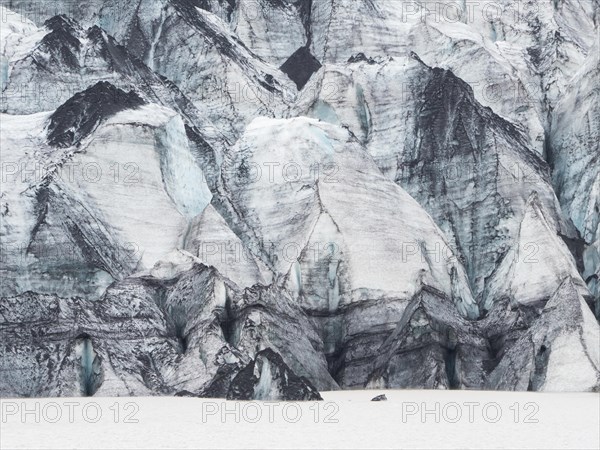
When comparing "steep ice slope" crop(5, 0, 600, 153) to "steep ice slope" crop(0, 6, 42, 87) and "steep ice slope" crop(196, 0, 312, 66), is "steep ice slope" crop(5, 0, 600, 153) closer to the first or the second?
"steep ice slope" crop(196, 0, 312, 66)

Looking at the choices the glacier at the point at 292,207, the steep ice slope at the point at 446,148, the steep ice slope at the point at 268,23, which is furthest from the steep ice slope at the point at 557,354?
the steep ice slope at the point at 268,23

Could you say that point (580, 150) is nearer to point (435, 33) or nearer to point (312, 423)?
point (435, 33)


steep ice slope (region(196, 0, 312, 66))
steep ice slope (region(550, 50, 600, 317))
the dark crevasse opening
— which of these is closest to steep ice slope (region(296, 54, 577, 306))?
steep ice slope (region(550, 50, 600, 317))

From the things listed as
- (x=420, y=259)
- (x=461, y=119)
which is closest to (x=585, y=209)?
(x=461, y=119)

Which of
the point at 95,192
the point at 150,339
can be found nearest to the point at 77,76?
the point at 95,192

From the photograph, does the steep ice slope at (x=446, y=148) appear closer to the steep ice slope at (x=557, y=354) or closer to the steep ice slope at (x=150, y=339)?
the steep ice slope at (x=557, y=354)

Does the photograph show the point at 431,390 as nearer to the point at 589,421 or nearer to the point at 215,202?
the point at 589,421
